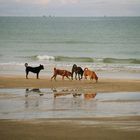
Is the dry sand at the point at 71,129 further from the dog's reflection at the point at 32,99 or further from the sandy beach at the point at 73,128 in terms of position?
the dog's reflection at the point at 32,99

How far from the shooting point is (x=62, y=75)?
852 inches

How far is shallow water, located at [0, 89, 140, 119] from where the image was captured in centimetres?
1291

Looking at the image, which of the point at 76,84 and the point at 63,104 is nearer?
the point at 63,104

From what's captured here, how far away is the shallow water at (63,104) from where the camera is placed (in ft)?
42.3

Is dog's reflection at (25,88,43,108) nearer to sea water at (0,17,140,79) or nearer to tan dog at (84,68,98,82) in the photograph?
tan dog at (84,68,98,82)

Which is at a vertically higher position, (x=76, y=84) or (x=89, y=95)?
(x=76, y=84)

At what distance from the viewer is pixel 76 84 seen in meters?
20.1

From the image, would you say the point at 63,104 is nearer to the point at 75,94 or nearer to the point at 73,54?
the point at 75,94

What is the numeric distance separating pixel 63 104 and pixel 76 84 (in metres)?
5.62

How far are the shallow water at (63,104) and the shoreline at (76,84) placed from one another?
1.19 meters

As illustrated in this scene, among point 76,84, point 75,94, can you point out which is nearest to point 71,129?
point 75,94

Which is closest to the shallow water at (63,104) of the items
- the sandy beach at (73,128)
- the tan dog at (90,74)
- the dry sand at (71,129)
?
the sandy beach at (73,128)

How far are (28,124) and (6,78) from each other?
10.7m

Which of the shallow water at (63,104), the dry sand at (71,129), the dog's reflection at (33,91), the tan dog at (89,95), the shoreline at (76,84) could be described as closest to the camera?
the dry sand at (71,129)
